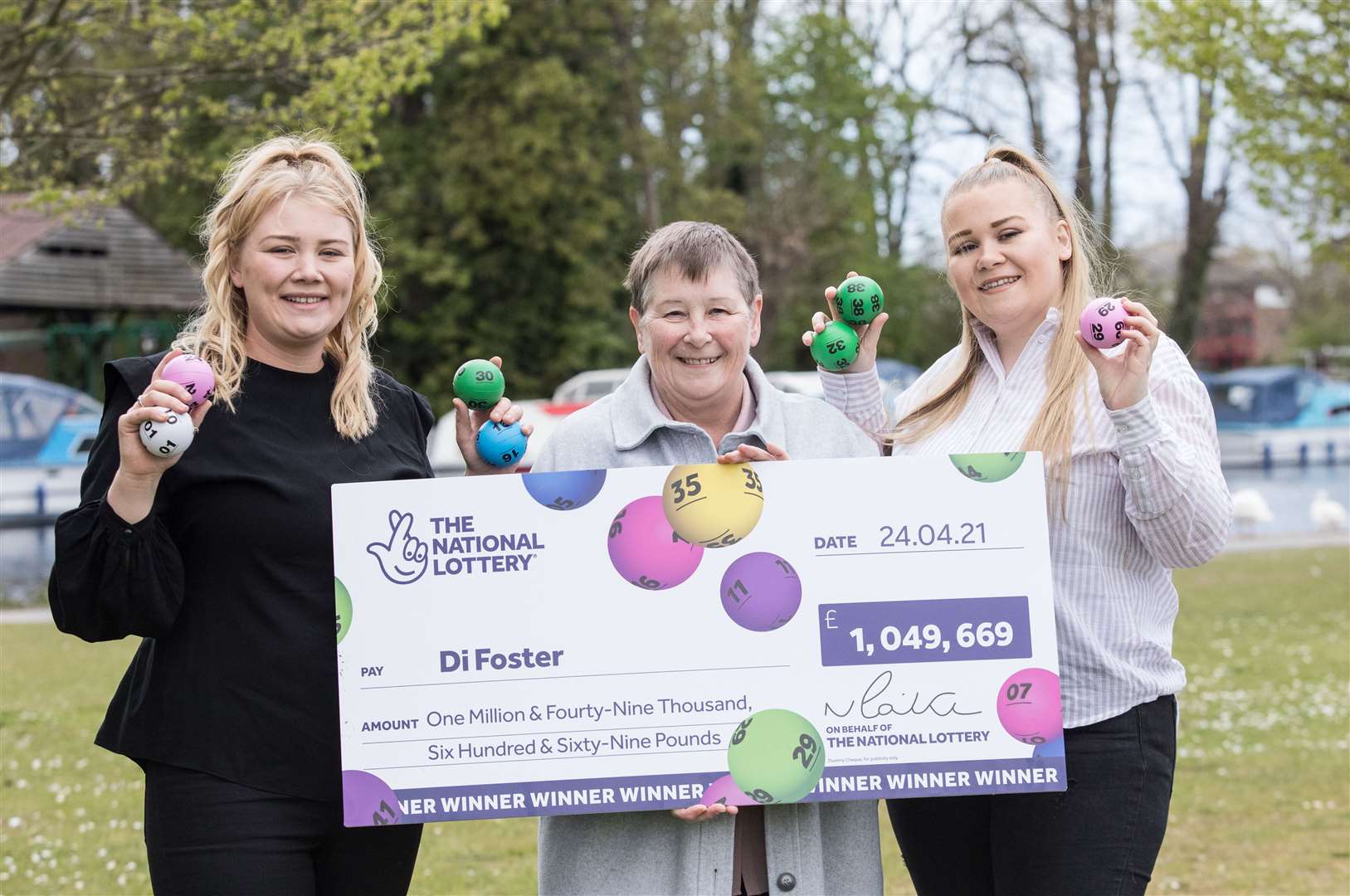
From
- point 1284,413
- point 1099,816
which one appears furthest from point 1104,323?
point 1284,413

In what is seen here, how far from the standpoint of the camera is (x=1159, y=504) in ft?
9.20

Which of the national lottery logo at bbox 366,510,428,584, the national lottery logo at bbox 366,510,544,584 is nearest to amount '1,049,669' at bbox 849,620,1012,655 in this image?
the national lottery logo at bbox 366,510,544,584

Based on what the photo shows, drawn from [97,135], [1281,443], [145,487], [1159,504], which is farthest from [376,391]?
[1281,443]

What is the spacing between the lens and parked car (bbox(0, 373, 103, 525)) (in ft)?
72.0

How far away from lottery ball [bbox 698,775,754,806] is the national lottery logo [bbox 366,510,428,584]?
2.61 feet

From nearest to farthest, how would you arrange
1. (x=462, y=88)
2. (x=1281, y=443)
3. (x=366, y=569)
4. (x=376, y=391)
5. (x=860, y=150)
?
1. (x=366, y=569)
2. (x=376, y=391)
3. (x=462, y=88)
4. (x=1281, y=443)
5. (x=860, y=150)

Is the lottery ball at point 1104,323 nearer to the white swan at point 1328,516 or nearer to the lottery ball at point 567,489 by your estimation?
the lottery ball at point 567,489

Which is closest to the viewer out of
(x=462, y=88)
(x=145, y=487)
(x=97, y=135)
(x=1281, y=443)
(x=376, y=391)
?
(x=145, y=487)

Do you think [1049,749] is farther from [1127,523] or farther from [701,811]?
[701,811]

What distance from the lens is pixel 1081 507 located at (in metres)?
3.00

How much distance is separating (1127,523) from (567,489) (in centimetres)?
123

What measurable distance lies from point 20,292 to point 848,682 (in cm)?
3247

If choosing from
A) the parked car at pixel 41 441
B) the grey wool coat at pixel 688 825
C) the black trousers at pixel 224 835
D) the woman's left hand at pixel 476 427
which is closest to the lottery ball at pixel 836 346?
the grey wool coat at pixel 688 825

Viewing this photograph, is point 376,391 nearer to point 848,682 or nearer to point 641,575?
point 641,575
